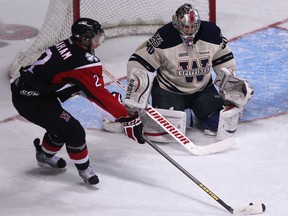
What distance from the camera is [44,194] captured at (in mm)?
3240

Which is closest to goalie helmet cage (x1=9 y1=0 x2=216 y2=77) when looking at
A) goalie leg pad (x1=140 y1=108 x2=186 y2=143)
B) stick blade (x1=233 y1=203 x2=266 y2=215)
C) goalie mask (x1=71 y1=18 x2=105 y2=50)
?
goalie leg pad (x1=140 y1=108 x2=186 y2=143)

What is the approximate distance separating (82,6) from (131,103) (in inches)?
56.9

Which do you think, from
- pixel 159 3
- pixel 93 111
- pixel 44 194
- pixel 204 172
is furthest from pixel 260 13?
pixel 44 194

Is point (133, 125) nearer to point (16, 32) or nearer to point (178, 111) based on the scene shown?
point (178, 111)

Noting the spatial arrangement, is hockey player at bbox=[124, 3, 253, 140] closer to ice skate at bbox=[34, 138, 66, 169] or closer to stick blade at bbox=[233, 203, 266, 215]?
ice skate at bbox=[34, 138, 66, 169]

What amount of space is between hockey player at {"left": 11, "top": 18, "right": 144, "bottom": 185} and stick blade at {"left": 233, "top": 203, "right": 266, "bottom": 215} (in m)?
0.51

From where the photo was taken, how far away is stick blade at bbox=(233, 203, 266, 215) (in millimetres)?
3016

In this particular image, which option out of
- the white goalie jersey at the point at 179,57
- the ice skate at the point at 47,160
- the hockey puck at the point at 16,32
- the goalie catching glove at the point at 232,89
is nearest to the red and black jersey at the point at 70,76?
the ice skate at the point at 47,160

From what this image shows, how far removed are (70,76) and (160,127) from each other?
2.51 ft

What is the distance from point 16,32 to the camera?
17.9ft

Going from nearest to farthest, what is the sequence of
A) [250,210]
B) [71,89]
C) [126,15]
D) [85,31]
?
[250,210]
[85,31]
[71,89]
[126,15]

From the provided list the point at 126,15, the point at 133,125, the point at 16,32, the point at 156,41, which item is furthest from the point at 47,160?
the point at 16,32

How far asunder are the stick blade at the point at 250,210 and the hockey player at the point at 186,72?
0.77m

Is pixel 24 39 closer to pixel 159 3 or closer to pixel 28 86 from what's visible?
pixel 159 3
